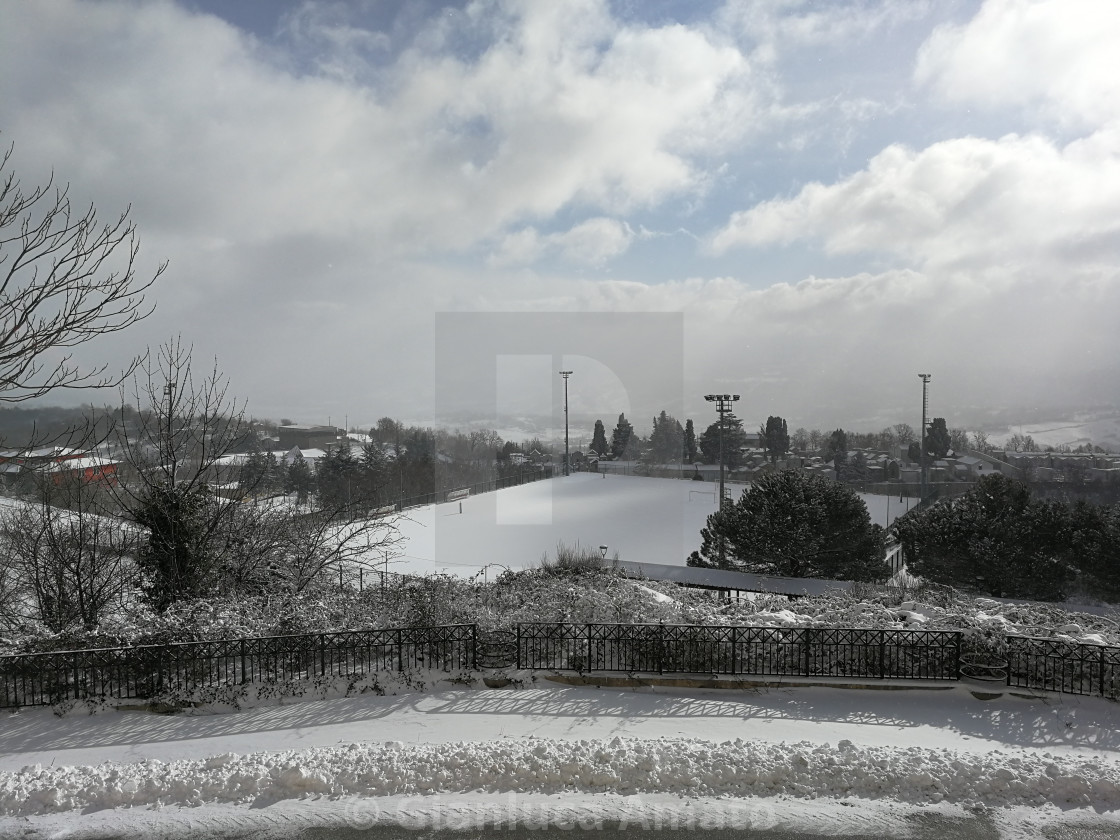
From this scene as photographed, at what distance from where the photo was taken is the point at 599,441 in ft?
141

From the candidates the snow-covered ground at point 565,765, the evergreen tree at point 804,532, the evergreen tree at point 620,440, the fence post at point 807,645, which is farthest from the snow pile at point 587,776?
the evergreen tree at point 620,440

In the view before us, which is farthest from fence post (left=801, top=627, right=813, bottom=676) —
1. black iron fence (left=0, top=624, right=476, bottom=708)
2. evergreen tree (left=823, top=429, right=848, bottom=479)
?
evergreen tree (left=823, top=429, right=848, bottom=479)

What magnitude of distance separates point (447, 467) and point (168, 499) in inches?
1222

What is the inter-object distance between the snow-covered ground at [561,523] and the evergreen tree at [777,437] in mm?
11183

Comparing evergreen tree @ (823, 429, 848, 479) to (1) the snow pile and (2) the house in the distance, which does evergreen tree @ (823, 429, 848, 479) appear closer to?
(2) the house in the distance

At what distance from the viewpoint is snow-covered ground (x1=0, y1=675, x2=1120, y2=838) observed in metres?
5.48

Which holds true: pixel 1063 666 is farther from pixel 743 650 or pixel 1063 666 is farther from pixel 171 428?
pixel 171 428

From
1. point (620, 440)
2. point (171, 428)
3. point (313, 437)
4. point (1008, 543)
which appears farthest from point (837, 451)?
point (171, 428)

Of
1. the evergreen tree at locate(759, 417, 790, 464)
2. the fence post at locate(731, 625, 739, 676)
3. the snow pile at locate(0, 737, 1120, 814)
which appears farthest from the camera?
the evergreen tree at locate(759, 417, 790, 464)

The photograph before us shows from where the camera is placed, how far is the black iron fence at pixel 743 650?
8.32 metres

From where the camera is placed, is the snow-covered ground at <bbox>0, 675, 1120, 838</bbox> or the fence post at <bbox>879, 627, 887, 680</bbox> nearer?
the snow-covered ground at <bbox>0, 675, 1120, 838</bbox>

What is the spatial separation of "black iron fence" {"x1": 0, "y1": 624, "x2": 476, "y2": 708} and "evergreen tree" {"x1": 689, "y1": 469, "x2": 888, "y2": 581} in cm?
1800

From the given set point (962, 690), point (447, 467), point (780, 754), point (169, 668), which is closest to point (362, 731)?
point (169, 668)

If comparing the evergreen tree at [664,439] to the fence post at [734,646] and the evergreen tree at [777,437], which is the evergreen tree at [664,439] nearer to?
the evergreen tree at [777,437]
